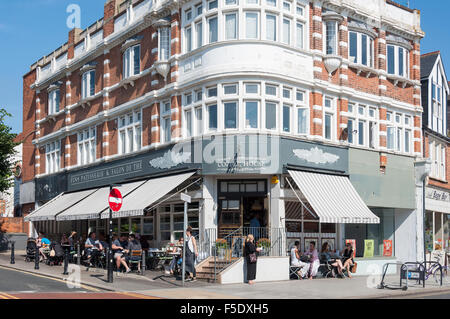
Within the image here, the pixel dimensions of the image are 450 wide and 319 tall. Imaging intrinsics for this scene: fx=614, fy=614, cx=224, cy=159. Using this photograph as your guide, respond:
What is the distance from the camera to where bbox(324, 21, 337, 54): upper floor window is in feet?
84.6

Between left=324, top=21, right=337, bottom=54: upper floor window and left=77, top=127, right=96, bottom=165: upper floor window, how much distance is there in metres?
13.8

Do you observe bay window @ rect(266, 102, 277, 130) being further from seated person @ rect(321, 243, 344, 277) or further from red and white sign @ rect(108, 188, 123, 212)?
red and white sign @ rect(108, 188, 123, 212)

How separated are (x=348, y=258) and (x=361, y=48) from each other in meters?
9.44

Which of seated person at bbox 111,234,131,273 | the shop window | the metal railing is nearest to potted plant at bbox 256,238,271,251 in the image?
the metal railing

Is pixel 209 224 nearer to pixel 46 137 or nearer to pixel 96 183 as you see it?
pixel 96 183

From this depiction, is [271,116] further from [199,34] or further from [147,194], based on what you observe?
[147,194]

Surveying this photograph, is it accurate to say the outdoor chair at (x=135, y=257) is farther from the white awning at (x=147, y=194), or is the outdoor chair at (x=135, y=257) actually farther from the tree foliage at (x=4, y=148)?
the tree foliage at (x=4, y=148)

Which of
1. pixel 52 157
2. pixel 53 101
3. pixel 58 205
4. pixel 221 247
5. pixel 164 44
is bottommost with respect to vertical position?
pixel 221 247

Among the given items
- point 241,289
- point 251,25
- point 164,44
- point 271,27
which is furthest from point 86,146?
point 241,289

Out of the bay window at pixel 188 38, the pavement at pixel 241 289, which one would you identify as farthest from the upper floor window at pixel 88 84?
the pavement at pixel 241 289

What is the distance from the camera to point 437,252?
30812 millimetres

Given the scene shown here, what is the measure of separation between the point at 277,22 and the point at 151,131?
7648 millimetres

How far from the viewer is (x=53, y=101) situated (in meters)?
37.7
